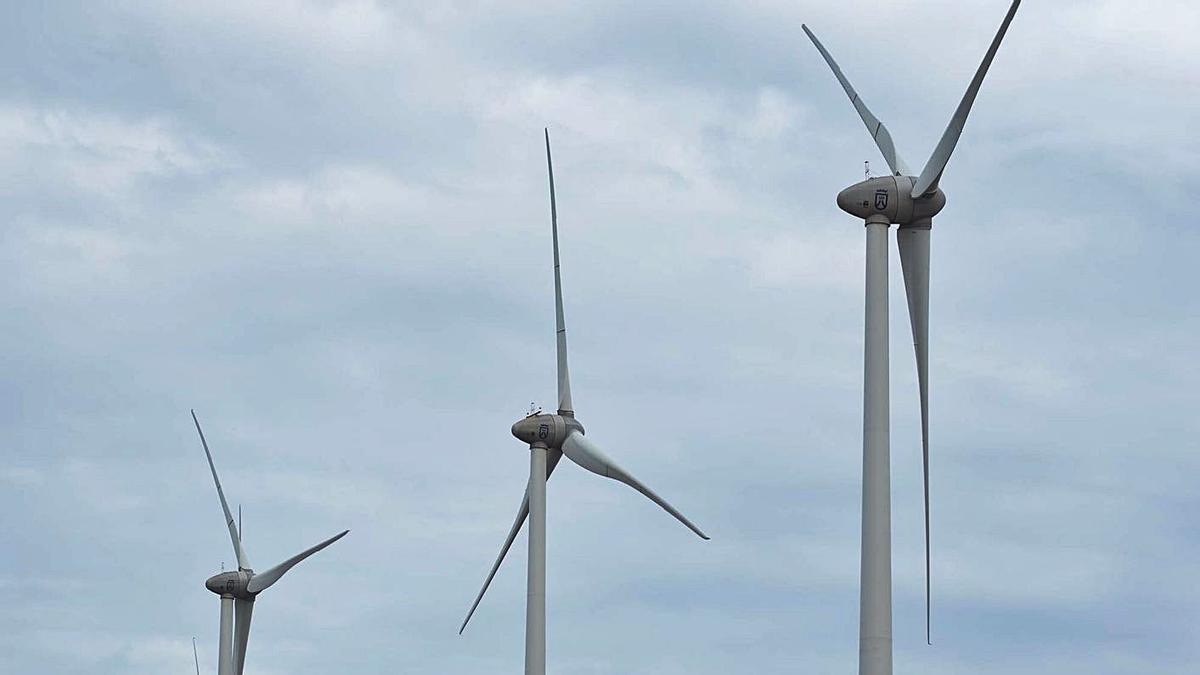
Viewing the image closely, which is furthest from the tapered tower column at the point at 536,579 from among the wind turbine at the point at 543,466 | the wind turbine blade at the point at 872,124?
the wind turbine blade at the point at 872,124

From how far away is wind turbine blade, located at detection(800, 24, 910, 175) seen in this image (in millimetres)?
53719

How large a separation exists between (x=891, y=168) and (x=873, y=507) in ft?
33.2

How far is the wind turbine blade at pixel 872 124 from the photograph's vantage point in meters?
53.7

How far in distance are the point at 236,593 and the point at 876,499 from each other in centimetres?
6123

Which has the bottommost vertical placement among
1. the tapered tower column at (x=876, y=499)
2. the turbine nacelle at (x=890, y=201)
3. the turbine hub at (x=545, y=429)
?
the tapered tower column at (x=876, y=499)

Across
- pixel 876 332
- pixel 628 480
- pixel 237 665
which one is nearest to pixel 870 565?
pixel 876 332

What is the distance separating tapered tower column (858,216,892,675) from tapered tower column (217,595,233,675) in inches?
2290

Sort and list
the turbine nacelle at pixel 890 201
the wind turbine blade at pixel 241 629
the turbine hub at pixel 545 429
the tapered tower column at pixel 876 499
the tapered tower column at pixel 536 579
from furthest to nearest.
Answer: the wind turbine blade at pixel 241 629
the turbine hub at pixel 545 429
the tapered tower column at pixel 536 579
the turbine nacelle at pixel 890 201
the tapered tower column at pixel 876 499

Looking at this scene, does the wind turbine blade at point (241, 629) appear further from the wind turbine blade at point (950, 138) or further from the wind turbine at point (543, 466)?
the wind turbine blade at point (950, 138)

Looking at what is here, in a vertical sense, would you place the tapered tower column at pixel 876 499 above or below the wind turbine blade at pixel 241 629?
below

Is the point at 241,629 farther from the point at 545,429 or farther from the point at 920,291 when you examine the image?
the point at 920,291

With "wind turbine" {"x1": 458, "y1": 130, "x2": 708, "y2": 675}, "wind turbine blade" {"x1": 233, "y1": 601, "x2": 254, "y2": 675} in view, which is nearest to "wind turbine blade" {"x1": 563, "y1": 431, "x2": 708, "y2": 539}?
"wind turbine" {"x1": 458, "y1": 130, "x2": 708, "y2": 675}

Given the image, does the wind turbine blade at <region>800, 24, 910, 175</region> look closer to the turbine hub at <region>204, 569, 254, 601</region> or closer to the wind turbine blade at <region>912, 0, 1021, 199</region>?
the wind turbine blade at <region>912, 0, 1021, 199</region>

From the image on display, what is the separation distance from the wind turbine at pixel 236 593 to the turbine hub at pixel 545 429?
22.6 m
